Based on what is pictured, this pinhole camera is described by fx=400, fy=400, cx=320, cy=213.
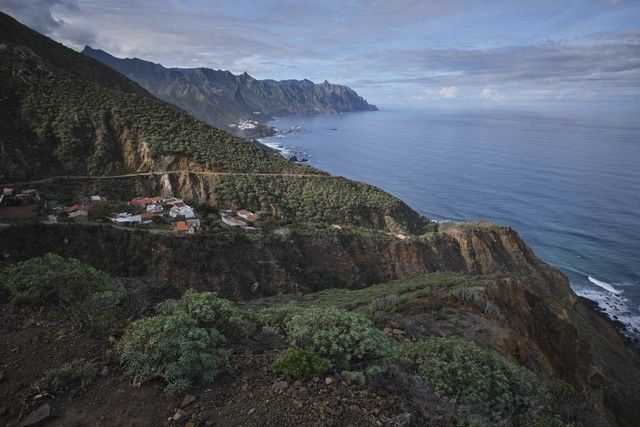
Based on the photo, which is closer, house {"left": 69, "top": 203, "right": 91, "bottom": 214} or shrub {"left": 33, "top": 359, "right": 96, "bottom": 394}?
shrub {"left": 33, "top": 359, "right": 96, "bottom": 394}

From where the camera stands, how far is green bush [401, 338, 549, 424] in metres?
6.88

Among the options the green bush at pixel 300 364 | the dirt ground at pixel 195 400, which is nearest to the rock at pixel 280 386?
the dirt ground at pixel 195 400

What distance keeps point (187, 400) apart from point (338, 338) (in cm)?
263

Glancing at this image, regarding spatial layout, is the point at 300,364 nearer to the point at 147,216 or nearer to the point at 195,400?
the point at 195,400

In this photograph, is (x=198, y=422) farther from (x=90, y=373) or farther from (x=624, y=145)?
(x=624, y=145)

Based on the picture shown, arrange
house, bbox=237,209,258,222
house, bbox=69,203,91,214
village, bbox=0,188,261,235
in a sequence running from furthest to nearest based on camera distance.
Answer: house, bbox=237,209,258,222 < house, bbox=69,203,91,214 < village, bbox=0,188,261,235

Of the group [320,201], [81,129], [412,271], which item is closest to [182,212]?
[320,201]

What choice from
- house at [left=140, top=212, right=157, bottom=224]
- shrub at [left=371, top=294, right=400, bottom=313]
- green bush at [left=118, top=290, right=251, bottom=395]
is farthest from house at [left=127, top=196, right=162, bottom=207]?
green bush at [left=118, top=290, right=251, bottom=395]

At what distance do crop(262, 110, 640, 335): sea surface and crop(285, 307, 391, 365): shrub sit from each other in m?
43.7

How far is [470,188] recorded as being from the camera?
78.9 meters

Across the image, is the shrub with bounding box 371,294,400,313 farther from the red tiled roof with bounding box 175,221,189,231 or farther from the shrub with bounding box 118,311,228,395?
the red tiled roof with bounding box 175,221,189,231

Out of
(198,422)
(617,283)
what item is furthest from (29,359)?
(617,283)

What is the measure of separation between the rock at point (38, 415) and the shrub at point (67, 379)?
1.06 ft

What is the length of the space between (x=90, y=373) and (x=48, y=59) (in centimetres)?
5779
